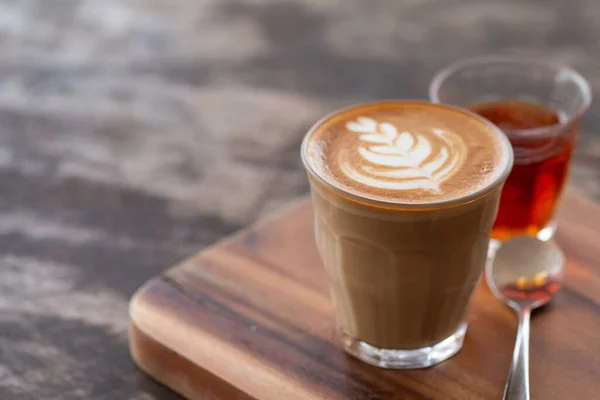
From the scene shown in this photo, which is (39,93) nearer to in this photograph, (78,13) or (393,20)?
(78,13)

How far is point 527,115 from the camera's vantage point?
951mm

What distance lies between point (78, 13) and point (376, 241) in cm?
114

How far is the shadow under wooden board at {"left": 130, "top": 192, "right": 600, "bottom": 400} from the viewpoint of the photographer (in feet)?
2.31

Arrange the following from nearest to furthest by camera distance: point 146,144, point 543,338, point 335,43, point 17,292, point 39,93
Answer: point 543,338
point 17,292
point 146,144
point 39,93
point 335,43

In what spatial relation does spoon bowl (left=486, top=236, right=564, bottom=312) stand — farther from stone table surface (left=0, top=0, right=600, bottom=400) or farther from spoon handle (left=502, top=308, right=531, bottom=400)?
stone table surface (left=0, top=0, right=600, bottom=400)

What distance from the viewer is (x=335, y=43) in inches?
58.3

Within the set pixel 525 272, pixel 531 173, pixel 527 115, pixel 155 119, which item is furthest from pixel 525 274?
pixel 155 119

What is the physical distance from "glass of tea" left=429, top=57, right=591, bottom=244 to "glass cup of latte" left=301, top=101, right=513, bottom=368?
0.15 m

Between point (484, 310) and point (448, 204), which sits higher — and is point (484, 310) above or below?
below

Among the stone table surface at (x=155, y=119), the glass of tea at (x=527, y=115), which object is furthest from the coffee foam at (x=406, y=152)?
the stone table surface at (x=155, y=119)

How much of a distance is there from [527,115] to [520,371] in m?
0.37

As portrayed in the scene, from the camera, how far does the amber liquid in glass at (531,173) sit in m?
0.86

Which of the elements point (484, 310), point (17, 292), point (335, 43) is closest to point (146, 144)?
point (17, 292)

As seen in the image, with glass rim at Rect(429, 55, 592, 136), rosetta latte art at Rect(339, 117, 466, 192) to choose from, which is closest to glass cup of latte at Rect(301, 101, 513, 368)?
rosetta latte art at Rect(339, 117, 466, 192)
